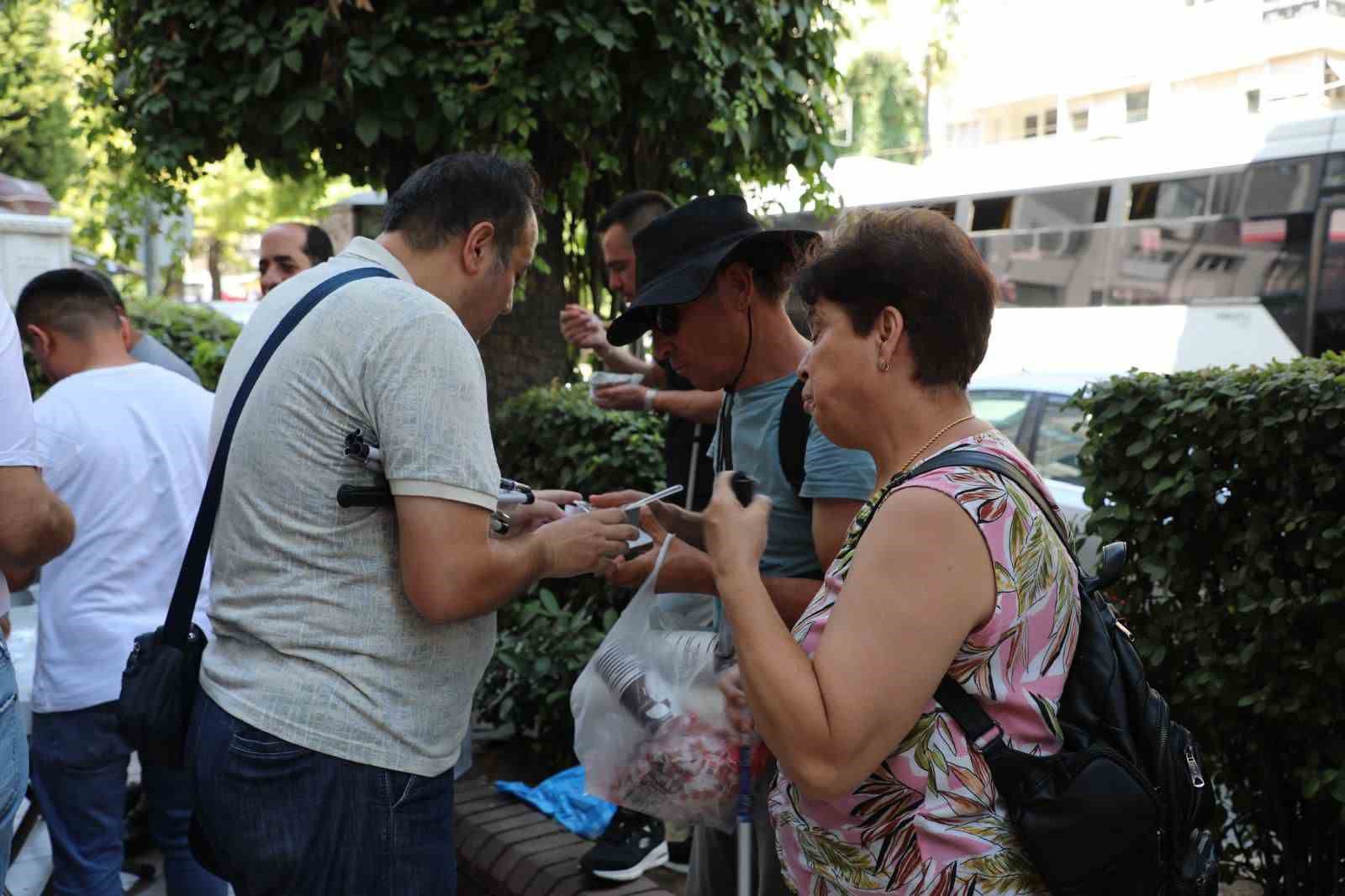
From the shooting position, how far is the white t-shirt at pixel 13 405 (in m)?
2.26

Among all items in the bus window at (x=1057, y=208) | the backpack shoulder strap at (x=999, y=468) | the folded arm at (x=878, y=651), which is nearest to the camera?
the folded arm at (x=878, y=651)

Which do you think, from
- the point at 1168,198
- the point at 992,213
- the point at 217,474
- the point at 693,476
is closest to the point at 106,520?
the point at 217,474

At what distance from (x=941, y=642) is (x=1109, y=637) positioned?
36 centimetres

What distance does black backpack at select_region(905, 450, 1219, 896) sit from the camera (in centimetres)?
170

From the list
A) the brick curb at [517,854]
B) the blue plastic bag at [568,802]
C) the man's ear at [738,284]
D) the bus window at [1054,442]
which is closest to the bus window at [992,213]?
the bus window at [1054,442]

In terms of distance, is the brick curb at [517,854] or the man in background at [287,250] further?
the man in background at [287,250]

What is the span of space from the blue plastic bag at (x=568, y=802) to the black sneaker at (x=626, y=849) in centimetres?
14

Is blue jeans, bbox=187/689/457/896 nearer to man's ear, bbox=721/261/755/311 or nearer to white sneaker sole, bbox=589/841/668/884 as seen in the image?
man's ear, bbox=721/261/755/311

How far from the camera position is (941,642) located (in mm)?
1644

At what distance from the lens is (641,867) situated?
12.4 feet

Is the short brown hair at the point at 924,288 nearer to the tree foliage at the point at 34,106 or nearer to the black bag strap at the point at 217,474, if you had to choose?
the black bag strap at the point at 217,474

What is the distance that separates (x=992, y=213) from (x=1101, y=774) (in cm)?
1743

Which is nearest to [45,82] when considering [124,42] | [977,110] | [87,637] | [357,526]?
[124,42]

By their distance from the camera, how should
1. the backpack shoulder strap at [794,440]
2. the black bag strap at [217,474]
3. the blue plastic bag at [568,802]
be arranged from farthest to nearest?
the blue plastic bag at [568,802] < the backpack shoulder strap at [794,440] < the black bag strap at [217,474]
